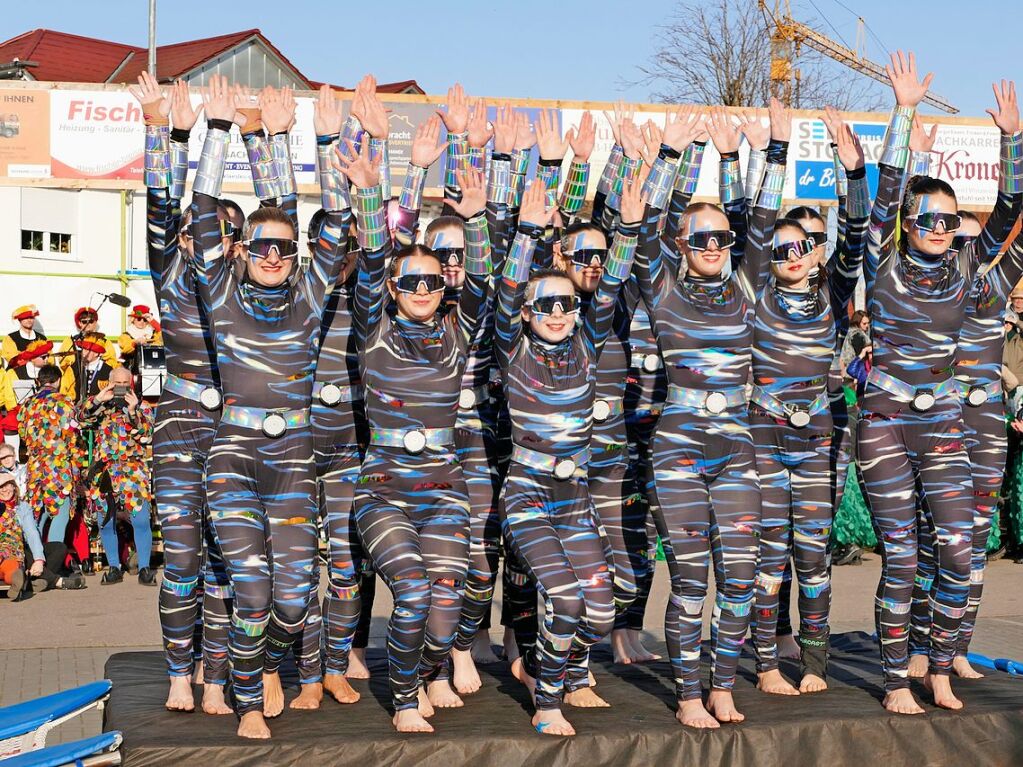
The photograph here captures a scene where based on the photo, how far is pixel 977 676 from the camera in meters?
6.62

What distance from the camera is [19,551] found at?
1002cm

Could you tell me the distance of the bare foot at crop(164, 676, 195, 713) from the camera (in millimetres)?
5715

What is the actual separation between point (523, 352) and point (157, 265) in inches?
64.2

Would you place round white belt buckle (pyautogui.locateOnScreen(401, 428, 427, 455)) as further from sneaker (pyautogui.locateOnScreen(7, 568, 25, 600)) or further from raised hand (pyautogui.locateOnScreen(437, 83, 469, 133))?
sneaker (pyautogui.locateOnScreen(7, 568, 25, 600))

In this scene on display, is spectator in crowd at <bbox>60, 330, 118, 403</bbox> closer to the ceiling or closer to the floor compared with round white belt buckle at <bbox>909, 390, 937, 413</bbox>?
closer to the floor

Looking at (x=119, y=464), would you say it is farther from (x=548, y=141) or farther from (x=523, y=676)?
(x=548, y=141)

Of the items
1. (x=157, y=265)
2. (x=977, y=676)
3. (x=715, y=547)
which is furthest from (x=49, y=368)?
(x=977, y=676)

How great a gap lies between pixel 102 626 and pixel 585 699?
4129 mm

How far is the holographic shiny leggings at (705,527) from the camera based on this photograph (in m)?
5.78

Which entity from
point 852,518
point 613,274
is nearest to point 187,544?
point 613,274

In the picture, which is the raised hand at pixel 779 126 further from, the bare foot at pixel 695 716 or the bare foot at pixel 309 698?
the bare foot at pixel 309 698

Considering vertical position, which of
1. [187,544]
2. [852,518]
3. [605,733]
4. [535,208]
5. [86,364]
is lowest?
[852,518]

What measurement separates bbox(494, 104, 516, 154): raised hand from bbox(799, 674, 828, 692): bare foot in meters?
2.79

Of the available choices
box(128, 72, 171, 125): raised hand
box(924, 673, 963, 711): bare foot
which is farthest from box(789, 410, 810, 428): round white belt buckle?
box(128, 72, 171, 125): raised hand
